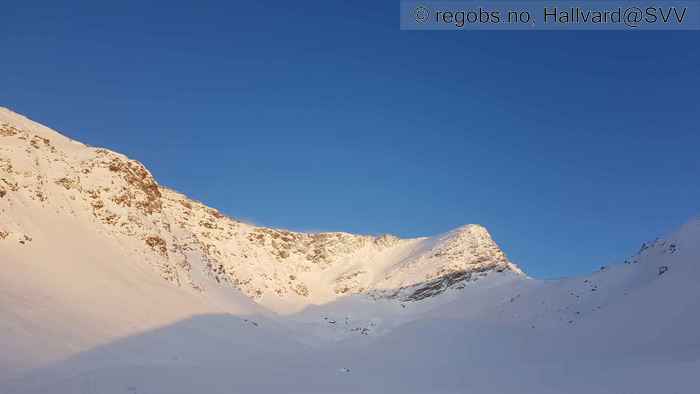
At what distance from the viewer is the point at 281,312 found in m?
58.7

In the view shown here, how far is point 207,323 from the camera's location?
31688 millimetres

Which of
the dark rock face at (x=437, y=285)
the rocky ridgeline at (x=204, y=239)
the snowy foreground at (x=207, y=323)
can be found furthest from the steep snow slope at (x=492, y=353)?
the dark rock face at (x=437, y=285)

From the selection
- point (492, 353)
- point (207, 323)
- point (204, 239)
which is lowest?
point (492, 353)

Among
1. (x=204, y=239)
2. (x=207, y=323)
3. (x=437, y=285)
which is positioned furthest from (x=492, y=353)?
(x=437, y=285)

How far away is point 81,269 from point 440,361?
20147 millimetres

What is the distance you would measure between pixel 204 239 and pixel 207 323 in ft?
91.2

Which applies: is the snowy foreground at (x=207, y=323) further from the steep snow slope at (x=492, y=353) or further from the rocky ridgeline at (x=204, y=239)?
the rocky ridgeline at (x=204, y=239)

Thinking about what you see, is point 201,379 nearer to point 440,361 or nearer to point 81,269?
point 440,361

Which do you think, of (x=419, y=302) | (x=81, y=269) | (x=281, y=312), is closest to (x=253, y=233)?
(x=281, y=312)

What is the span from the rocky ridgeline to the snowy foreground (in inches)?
7.9

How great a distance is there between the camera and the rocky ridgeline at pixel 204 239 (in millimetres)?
30922

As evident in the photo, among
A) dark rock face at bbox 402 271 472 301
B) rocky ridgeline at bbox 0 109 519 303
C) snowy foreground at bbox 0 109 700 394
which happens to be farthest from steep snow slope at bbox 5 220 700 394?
dark rock face at bbox 402 271 472 301

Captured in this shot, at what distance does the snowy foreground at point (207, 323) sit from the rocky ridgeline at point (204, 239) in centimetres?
20

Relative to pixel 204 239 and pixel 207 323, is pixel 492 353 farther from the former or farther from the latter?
pixel 204 239
